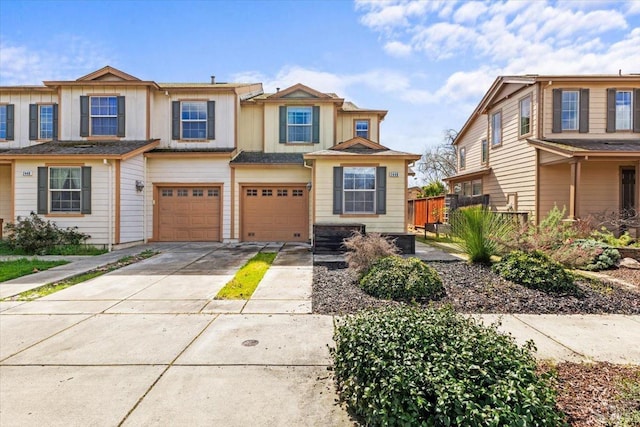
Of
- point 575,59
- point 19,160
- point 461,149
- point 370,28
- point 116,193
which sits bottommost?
point 116,193

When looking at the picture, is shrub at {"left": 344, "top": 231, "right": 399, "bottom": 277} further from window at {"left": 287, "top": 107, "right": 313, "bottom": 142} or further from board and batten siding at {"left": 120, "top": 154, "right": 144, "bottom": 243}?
board and batten siding at {"left": 120, "top": 154, "right": 144, "bottom": 243}

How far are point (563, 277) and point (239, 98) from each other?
12.7 metres

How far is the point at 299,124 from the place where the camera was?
565 inches

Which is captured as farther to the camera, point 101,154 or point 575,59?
point 575,59

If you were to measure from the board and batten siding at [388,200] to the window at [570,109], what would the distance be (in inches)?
258

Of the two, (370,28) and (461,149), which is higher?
(370,28)

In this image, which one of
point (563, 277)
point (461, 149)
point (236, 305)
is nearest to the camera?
point (236, 305)

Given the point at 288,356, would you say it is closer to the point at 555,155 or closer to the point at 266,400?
the point at 266,400

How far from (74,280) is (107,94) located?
927 centimetres

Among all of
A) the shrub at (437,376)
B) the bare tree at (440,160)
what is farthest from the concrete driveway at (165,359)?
the bare tree at (440,160)

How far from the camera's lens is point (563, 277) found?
19.1 ft

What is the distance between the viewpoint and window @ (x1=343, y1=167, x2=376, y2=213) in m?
11.1

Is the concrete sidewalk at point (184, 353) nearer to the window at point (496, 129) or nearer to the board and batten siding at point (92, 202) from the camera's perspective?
the board and batten siding at point (92, 202)

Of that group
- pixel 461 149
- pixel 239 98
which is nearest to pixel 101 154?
pixel 239 98
